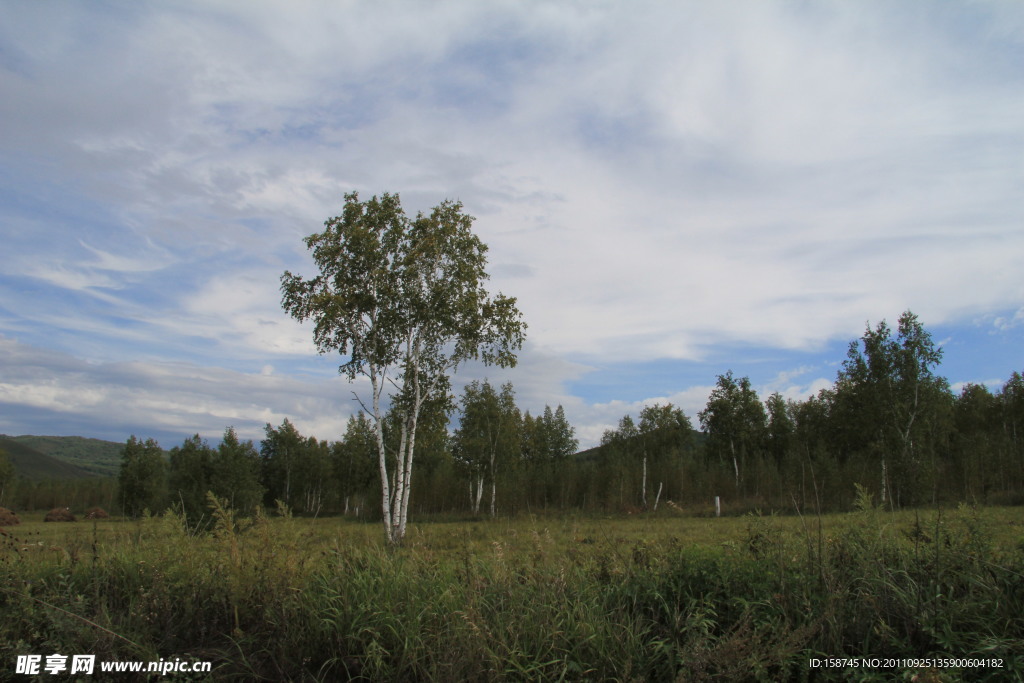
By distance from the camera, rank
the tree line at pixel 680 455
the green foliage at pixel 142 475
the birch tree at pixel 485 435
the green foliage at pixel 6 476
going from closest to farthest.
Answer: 1. the tree line at pixel 680 455
2. the birch tree at pixel 485 435
3. the green foliage at pixel 142 475
4. the green foliage at pixel 6 476

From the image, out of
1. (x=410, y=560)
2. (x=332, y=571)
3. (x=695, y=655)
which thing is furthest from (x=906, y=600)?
(x=332, y=571)

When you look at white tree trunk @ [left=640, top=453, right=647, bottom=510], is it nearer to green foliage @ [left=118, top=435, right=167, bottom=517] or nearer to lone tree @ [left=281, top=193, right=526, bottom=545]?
lone tree @ [left=281, top=193, right=526, bottom=545]

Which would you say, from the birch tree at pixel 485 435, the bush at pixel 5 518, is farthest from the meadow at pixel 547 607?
the bush at pixel 5 518

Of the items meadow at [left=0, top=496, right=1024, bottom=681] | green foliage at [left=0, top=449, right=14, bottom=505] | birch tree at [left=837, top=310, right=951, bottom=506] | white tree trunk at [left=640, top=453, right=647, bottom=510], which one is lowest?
green foliage at [left=0, top=449, right=14, bottom=505]

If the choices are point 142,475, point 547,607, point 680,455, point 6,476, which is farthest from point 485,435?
point 6,476

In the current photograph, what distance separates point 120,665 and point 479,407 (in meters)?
33.3

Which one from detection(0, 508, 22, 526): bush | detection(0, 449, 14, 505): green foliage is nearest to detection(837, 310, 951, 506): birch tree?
detection(0, 508, 22, 526): bush

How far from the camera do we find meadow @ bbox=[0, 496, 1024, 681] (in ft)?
12.3

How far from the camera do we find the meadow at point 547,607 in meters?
3.74

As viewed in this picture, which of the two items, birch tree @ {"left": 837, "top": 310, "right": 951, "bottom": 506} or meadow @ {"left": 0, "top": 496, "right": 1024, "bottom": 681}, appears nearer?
meadow @ {"left": 0, "top": 496, "right": 1024, "bottom": 681}

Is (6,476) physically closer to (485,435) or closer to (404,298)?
(485,435)

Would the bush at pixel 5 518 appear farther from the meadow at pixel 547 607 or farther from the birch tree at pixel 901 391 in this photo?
the birch tree at pixel 901 391

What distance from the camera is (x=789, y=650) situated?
354 centimetres

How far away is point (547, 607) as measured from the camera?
440 centimetres
